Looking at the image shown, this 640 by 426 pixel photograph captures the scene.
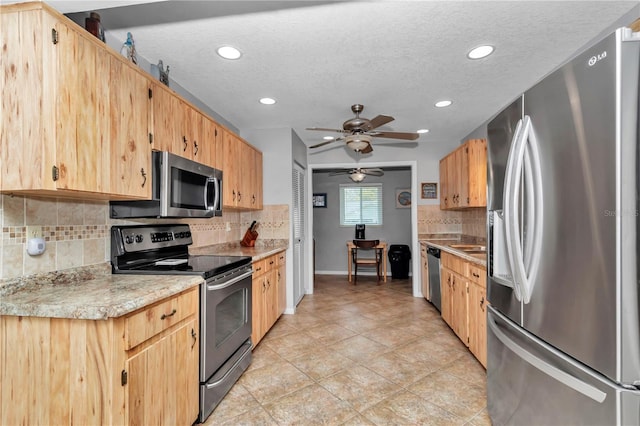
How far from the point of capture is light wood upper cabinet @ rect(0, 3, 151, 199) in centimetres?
133

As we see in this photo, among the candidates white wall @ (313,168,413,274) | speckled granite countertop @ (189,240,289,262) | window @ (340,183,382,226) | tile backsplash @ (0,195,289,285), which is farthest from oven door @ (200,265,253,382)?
window @ (340,183,382,226)

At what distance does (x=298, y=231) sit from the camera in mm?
4508

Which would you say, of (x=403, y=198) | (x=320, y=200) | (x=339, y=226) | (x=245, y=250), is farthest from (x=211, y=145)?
(x=403, y=198)

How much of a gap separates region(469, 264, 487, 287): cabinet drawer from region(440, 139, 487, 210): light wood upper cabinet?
3.97 feet

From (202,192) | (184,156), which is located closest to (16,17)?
(184,156)

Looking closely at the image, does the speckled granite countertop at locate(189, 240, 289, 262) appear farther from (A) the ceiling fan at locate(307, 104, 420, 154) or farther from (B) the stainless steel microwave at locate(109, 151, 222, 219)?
(A) the ceiling fan at locate(307, 104, 420, 154)

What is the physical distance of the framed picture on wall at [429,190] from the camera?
16.4 feet

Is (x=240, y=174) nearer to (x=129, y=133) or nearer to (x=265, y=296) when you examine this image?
(x=265, y=296)

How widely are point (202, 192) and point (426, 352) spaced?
2439mm

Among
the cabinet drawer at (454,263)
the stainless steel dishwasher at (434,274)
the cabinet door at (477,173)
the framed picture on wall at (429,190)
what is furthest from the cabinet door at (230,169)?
the framed picture on wall at (429,190)

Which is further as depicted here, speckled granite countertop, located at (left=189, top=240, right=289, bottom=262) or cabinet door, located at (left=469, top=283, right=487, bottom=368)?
speckled granite countertop, located at (left=189, top=240, right=289, bottom=262)

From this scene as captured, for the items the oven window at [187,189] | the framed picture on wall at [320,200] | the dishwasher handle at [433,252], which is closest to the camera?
the oven window at [187,189]

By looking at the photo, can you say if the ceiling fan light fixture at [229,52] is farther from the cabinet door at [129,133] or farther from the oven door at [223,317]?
the oven door at [223,317]

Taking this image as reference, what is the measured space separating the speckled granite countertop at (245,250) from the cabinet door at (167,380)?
1073 mm
